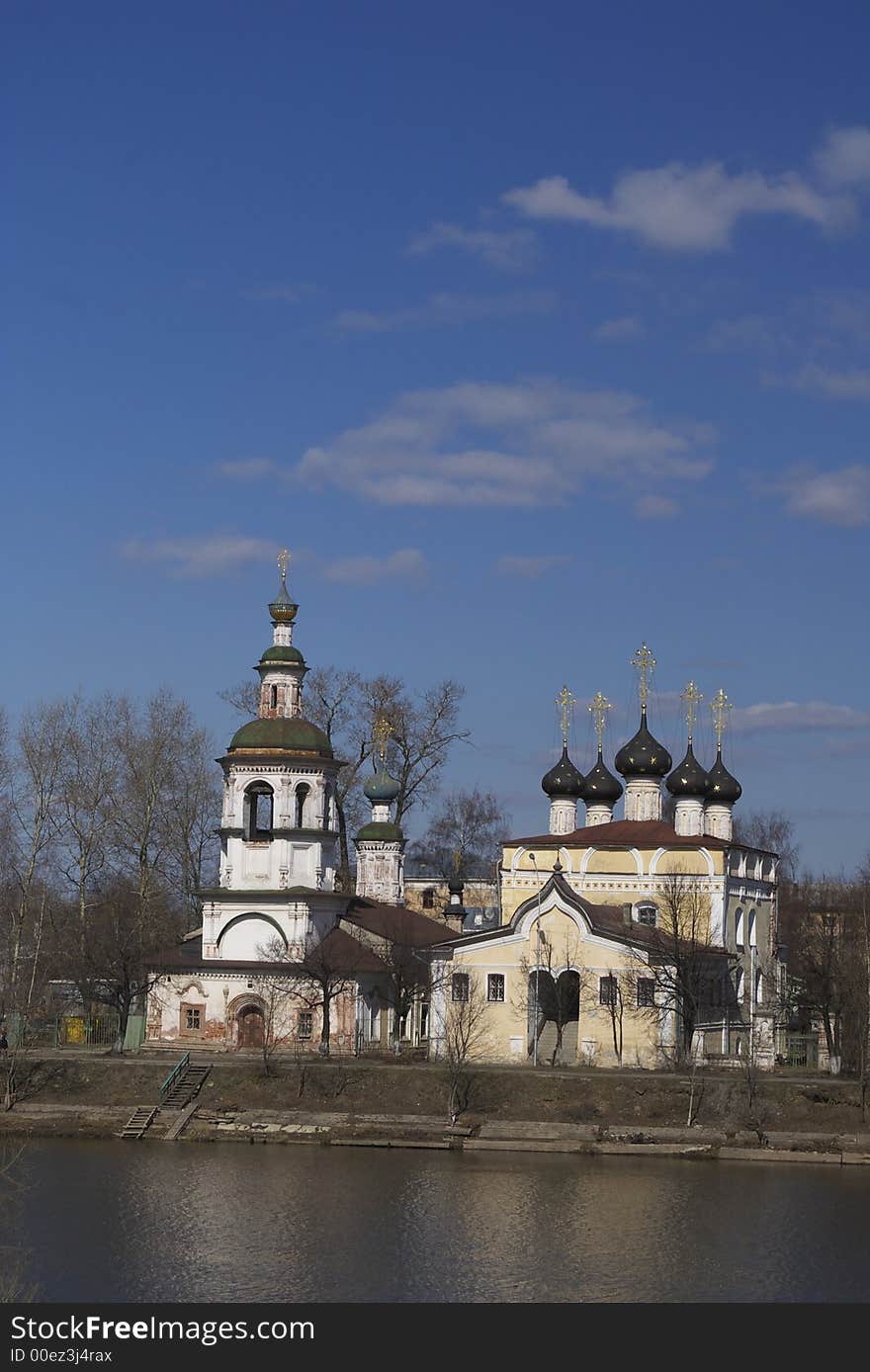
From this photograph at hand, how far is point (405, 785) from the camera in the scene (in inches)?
2475

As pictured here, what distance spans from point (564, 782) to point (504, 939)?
9789 mm

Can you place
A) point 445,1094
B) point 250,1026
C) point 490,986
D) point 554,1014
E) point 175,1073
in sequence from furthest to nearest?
point 250,1026 < point 554,1014 < point 490,986 < point 175,1073 < point 445,1094

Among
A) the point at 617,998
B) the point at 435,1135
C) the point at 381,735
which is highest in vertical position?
the point at 381,735

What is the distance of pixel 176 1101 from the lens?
135ft

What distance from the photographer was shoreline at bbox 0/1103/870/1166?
3738cm

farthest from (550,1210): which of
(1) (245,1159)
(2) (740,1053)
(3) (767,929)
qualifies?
(3) (767,929)

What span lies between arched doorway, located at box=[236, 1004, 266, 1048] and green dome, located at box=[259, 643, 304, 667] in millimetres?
8732

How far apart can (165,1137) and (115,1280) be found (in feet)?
46.3

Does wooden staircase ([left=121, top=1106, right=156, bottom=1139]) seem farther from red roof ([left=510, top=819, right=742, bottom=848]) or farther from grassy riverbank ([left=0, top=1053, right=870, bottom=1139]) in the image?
red roof ([left=510, top=819, right=742, bottom=848])

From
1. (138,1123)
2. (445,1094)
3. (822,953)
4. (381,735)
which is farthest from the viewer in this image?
(381,735)

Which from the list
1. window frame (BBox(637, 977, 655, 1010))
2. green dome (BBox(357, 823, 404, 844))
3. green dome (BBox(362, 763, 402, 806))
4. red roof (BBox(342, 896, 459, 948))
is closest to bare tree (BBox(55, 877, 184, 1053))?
red roof (BBox(342, 896, 459, 948))

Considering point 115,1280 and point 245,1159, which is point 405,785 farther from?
point 115,1280

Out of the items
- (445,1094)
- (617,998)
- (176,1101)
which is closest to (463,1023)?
(445,1094)

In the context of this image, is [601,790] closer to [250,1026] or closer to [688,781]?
[688,781]
